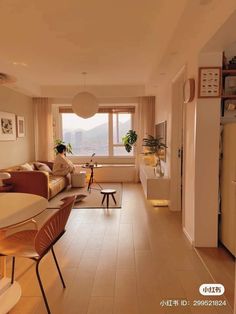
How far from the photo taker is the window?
7871 millimetres

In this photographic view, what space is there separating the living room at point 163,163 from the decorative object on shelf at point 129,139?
2084 millimetres

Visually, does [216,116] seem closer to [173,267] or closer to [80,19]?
[173,267]

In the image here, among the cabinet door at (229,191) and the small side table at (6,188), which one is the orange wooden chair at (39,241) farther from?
the small side table at (6,188)

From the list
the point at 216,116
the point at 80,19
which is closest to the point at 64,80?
the point at 80,19

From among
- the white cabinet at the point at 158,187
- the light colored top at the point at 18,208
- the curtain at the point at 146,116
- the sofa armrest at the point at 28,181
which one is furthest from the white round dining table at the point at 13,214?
the curtain at the point at 146,116

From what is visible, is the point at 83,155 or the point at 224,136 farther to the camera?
the point at 83,155

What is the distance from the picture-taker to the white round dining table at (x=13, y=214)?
4.92ft

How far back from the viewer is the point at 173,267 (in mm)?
2512

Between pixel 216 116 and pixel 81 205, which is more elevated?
pixel 216 116

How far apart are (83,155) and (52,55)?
14.2 ft

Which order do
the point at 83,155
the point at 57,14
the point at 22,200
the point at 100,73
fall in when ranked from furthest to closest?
the point at 83,155 < the point at 100,73 < the point at 57,14 < the point at 22,200

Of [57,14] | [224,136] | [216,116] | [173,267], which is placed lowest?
[173,267]

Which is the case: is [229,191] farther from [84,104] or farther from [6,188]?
[6,188]

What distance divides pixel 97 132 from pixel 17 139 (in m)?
2.82
